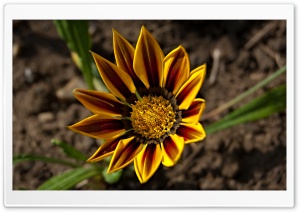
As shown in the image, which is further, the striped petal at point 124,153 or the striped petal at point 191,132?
the striped petal at point 124,153

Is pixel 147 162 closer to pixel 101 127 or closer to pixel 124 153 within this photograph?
pixel 124 153

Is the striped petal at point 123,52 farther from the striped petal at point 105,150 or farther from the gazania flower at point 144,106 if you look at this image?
the striped petal at point 105,150

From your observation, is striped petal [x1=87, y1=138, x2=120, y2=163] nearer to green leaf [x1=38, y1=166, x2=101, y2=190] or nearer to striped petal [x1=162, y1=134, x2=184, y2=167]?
striped petal [x1=162, y1=134, x2=184, y2=167]

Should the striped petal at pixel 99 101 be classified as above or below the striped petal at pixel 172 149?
above

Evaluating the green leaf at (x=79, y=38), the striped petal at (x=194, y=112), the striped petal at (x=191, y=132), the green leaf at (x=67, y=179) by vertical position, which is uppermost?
the green leaf at (x=79, y=38)

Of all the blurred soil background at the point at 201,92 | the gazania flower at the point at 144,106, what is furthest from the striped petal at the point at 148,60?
the blurred soil background at the point at 201,92
